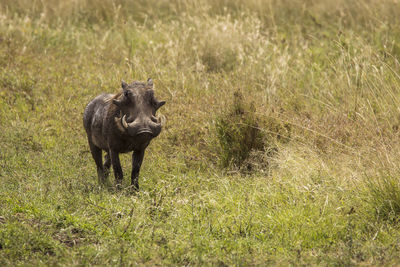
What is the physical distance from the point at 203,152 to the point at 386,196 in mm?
2712

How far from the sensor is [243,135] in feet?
21.5

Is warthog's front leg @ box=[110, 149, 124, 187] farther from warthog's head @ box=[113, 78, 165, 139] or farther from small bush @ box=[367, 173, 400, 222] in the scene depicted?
small bush @ box=[367, 173, 400, 222]

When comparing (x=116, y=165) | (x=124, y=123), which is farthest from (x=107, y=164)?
(x=124, y=123)

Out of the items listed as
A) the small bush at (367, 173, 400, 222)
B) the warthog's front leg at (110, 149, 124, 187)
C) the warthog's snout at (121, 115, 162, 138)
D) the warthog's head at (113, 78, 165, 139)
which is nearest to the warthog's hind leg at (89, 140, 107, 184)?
the warthog's front leg at (110, 149, 124, 187)

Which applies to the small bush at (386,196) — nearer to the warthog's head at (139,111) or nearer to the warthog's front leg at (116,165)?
the warthog's head at (139,111)

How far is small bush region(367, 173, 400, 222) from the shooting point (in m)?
4.87

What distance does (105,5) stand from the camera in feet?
41.0

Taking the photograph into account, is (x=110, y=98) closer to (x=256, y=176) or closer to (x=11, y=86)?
(x=256, y=176)

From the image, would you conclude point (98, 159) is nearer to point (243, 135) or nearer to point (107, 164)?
point (107, 164)

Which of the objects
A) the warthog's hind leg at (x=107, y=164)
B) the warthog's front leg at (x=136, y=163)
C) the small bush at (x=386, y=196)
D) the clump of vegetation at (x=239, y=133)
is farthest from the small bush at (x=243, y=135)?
the small bush at (x=386, y=196)

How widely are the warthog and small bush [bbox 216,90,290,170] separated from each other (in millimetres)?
1177

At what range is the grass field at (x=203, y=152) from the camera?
445 centimetres

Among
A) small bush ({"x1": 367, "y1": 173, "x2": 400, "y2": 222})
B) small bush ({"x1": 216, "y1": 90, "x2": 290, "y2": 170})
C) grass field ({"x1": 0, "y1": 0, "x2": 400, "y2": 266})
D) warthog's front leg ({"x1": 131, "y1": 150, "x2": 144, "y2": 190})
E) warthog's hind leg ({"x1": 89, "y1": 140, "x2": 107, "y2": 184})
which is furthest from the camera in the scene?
small bush ({"x1": 216, "y1": 90, "x2": 290, "y2": 170})

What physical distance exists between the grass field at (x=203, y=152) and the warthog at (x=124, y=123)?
1.24 feet
